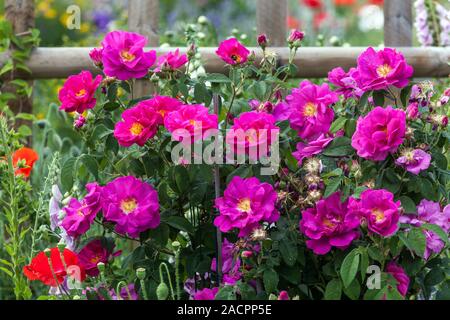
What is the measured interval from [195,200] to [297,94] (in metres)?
0.28

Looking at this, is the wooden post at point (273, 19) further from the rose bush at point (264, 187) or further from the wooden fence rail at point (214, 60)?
the rose bush at point (264, 187)

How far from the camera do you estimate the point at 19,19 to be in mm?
2523

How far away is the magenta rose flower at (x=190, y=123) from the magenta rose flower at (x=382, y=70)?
0.98 feet

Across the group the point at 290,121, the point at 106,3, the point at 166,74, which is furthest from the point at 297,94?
the point at 106,3

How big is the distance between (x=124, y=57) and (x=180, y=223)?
0.34m

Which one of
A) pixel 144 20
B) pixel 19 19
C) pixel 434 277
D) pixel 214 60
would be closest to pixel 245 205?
pixel 434 277

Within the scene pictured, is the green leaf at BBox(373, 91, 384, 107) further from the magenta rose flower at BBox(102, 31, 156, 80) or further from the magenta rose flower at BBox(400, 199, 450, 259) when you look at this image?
the magenta rose flower at BBox(102, 31, 156, 80)

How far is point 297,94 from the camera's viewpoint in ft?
5.05

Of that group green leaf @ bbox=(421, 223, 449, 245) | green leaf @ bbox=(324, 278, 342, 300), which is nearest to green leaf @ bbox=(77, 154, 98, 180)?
green leaf @ bbox=(324, 278, 342, 300)

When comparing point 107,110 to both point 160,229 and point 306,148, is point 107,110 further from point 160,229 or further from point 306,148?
Answer: point 306,148

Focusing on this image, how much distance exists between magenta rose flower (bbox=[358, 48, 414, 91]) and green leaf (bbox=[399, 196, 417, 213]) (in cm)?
21

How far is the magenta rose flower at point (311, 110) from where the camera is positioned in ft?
4.95

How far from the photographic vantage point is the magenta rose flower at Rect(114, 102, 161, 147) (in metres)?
Answer: 1.42
